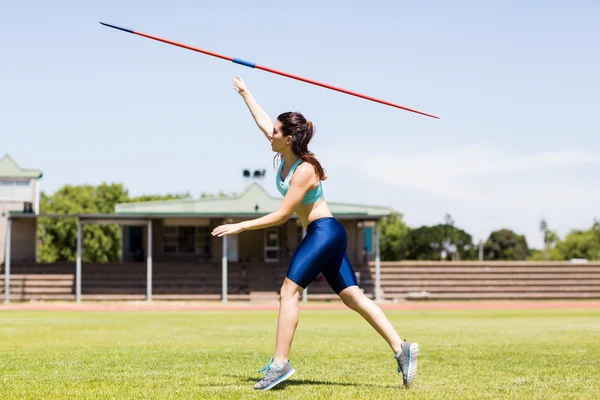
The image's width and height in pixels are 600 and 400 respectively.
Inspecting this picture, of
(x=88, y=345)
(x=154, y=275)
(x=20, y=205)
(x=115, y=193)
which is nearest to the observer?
(x=88, y=345)

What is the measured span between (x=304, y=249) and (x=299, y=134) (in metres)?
0.91

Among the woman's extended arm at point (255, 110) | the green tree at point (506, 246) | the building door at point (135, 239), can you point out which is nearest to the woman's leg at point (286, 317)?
the woman's extended arm at point (255, 110)

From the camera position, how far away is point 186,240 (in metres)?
50.1

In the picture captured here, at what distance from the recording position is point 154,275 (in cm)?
4541

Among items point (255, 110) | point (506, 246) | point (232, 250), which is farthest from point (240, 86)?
point (506, 246)

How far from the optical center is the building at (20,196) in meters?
48.8

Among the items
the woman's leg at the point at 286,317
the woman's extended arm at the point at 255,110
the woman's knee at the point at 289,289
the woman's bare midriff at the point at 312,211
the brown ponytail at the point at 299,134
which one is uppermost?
the woman's extended arm at the point at 255,110

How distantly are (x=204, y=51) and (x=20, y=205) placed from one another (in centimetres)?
4288

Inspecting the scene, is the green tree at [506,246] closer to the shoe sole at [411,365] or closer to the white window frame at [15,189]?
the white window frame at [15,189]

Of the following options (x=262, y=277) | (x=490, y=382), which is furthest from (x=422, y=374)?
(x=262, y=277)

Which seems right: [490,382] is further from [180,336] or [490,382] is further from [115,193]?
[115,193]

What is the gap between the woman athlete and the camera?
23.6 ft

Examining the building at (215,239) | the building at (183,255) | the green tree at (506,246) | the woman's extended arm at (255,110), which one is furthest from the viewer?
the green tree at (506,246)

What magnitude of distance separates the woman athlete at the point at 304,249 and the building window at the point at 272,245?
42.2 meters
